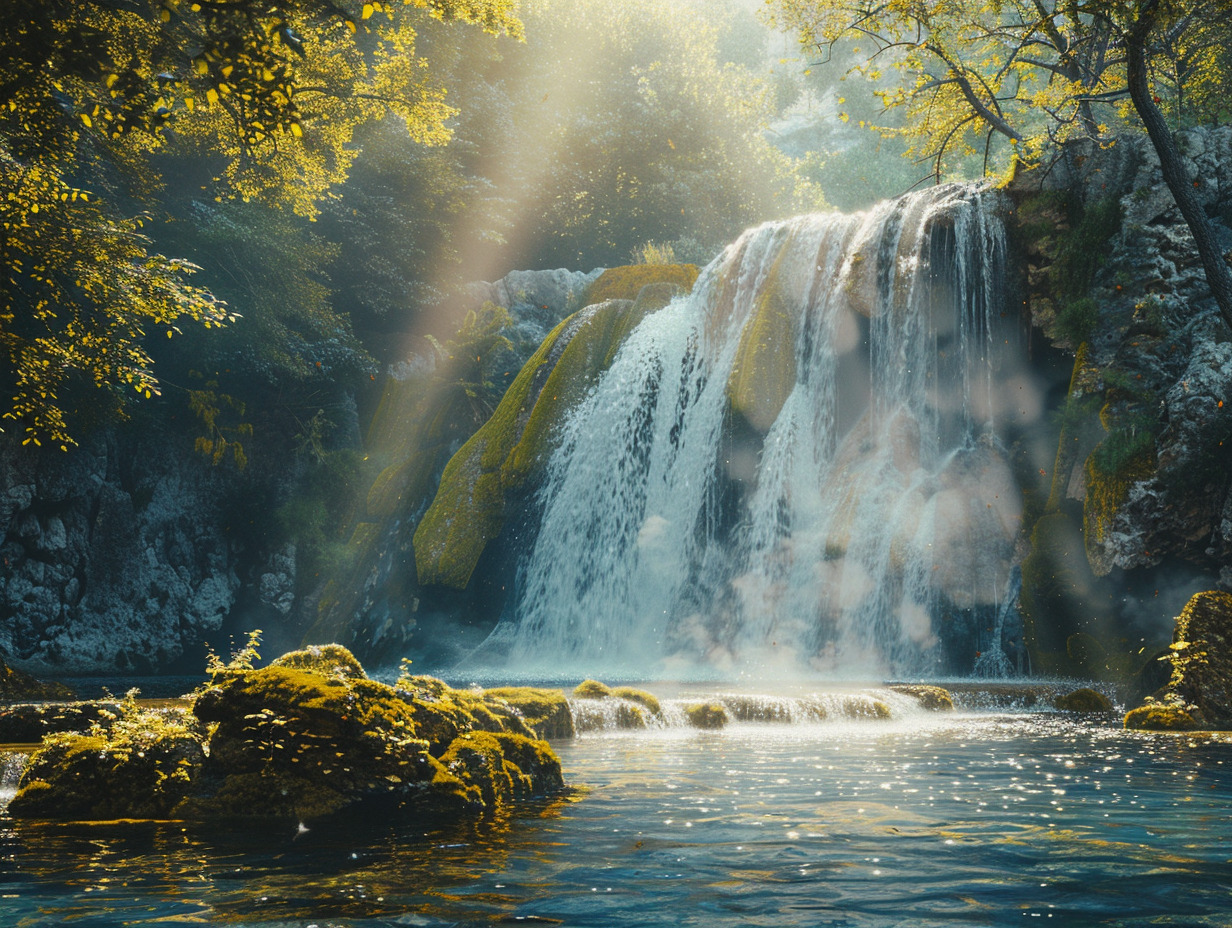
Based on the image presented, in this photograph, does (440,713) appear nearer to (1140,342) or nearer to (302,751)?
(302,751)

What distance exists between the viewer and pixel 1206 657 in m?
9.92

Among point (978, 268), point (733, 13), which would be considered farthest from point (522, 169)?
point (733, 13)

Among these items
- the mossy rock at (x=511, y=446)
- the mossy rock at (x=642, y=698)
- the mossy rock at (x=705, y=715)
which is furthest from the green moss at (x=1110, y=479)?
the mossy rock at (x=511, y=446)

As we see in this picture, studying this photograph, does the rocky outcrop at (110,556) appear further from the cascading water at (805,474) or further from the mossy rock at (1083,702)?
the mossy rock at (1083,702)

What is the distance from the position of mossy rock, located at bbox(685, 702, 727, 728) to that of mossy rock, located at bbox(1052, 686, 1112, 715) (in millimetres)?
4466

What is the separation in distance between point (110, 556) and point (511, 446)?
10167 mm

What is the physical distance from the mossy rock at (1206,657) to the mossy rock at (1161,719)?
35 cm

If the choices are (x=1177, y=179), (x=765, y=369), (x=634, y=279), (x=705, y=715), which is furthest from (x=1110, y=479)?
(x=634, y=279)

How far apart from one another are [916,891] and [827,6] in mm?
15988

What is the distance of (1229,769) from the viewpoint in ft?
21.2

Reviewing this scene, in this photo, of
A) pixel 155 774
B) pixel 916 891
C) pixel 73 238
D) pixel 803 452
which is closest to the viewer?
pixel 916 891

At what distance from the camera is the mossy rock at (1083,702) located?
36.0 feet

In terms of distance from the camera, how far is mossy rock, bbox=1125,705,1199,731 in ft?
30.5

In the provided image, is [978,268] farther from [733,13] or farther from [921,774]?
[733,13]
